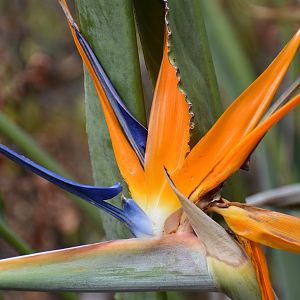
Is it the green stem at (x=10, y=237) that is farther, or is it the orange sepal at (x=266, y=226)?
the green stem at (x=10, y=237)

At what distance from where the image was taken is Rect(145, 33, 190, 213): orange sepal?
0.61 meters

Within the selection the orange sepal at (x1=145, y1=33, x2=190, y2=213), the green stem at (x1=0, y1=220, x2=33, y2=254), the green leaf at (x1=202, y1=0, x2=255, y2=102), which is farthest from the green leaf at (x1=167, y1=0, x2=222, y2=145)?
the green leaf at (x1=202, y1=0, x2=255, y2=102)

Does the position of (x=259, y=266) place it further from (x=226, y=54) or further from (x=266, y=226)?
(x=226, y=54)

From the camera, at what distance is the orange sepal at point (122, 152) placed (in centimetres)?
63

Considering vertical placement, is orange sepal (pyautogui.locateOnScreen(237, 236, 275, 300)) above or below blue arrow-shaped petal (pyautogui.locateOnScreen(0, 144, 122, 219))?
below

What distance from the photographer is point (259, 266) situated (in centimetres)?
→ 58

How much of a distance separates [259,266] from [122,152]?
0.15m

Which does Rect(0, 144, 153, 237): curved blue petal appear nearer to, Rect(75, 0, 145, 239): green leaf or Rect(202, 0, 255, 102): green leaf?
Rect(75, 0, 145, 239): green leaf

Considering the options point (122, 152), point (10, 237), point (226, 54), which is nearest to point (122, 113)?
point (122, 152)

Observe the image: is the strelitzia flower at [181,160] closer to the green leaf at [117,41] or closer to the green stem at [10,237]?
the green leaf at [117,41]

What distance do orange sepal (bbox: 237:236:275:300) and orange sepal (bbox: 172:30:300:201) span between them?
0.18 ft

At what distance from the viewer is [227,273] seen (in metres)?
0.57

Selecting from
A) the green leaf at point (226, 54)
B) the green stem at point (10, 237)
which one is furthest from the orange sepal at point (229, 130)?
the green leaf at point (226, 54)

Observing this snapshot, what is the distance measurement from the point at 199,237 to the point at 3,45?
4.49 feet
